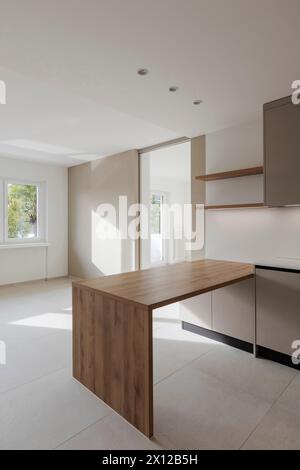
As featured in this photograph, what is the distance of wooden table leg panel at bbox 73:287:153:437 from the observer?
4.96 feet

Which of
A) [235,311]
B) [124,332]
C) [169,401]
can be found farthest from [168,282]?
[235,311]

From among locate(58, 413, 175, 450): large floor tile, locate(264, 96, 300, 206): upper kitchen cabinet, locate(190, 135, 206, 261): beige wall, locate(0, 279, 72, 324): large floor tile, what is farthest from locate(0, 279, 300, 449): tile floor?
locate(264, 96, 300, 206): upper kitchen cabinet

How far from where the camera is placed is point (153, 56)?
1729 millimetres

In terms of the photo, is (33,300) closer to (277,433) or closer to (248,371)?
(248,371)

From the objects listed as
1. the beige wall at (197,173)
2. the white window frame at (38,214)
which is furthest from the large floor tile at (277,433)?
the white window frame at (38,214)

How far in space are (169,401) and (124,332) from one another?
26.6 inches

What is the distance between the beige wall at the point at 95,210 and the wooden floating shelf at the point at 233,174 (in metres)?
1.80

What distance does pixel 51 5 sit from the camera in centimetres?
132

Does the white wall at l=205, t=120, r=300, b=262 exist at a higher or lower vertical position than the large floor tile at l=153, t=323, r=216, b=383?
higher

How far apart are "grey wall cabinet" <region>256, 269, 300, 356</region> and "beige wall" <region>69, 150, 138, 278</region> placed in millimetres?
2541

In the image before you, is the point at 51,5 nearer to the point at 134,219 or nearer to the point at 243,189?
the point at 243,189

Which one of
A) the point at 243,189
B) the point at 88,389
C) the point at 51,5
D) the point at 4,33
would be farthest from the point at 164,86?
the point at 88,389

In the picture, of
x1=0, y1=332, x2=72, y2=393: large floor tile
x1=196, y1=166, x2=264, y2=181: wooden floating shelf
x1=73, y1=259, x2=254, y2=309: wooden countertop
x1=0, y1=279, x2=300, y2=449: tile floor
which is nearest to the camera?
x1=0, y1=279, x2=300, y2=449: tile floor

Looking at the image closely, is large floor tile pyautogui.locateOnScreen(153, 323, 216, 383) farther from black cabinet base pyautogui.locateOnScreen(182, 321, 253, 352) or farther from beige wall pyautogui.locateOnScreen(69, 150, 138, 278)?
beige wall pyautogui.locateOnScreen(69, 150, 138, 278)
